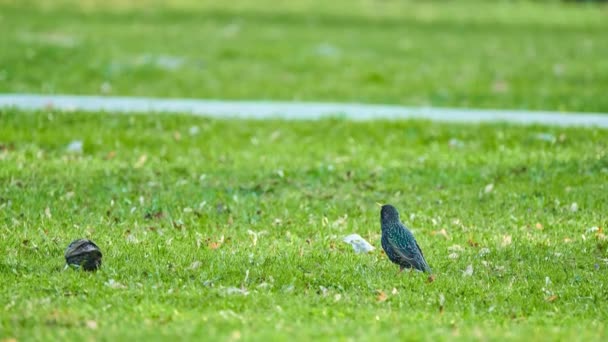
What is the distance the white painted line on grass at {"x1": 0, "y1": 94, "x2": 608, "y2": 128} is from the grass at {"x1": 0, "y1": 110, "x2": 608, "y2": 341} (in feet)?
A: 1.53

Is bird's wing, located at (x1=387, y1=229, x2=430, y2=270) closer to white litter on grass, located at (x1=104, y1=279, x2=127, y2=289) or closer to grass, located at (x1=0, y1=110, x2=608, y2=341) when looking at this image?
grass, located at (x1=0, y1=110, x2=608, y2=341)

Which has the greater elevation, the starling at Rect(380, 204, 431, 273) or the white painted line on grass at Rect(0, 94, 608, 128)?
the white painted line on grass at Rect(0, 94, 608, 128)

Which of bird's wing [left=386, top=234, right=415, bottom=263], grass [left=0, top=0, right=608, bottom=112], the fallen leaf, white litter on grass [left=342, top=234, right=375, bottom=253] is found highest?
grass [left=0, top=0, right=608, bottom=112]

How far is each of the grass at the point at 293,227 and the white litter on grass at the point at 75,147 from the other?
0.10 metres

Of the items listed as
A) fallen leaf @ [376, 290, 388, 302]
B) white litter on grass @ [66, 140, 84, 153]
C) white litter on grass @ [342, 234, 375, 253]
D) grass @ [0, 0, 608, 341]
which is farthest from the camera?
white litter on grass @ [66, 140, 84, 153]

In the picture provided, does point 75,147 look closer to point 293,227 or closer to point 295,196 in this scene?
point 295,196

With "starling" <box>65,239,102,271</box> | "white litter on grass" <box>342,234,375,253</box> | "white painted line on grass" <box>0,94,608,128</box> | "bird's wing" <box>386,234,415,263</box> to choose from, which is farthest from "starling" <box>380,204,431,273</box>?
"white painted line on grass" <box>0,94,608,128</box>

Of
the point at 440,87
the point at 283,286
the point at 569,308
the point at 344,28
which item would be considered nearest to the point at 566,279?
the point at 569,308

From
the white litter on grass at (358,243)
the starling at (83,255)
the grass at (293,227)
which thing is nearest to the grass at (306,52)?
the grass at (293,227)

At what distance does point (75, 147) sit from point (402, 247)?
5.60 metres

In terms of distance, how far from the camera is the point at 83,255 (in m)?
6.68

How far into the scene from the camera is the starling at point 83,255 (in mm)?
6684

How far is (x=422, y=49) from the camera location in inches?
782

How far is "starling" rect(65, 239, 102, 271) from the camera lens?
6.68 m
